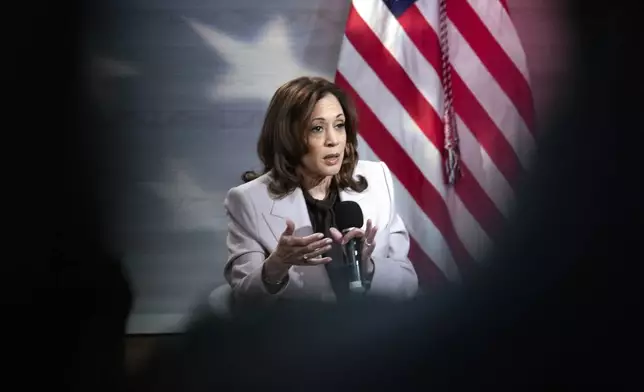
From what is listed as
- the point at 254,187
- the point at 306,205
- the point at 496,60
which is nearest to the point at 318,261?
the point at 306,205

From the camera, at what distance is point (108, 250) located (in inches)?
88.2

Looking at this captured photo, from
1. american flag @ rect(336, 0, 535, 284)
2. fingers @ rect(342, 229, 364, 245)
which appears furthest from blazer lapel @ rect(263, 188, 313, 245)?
american flag @ rect(336, 0, 535, 284)

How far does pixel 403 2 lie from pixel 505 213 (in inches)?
22.8

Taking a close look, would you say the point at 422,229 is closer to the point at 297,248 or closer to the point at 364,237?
the point at 364,237

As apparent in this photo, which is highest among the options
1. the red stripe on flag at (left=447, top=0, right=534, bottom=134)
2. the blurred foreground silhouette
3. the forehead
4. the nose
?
the red stripe on flag at (left=447, top=0, right=534, bottom=134)

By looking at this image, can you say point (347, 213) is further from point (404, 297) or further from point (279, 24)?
point (279, 24)

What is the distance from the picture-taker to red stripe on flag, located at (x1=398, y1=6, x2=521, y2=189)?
234cm

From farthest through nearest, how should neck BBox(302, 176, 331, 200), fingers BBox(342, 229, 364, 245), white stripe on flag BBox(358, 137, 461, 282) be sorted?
1. white stripe on flag BBox(358, 137, 461, 282)
2. neck BBox(302, 176, 331, 200)
3. fingers BBox(342, 229, 364, 245)

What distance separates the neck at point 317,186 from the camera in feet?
7.17

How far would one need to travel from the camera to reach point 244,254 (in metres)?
2.18

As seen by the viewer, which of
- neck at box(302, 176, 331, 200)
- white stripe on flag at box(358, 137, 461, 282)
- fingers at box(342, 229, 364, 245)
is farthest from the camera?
white stripe on flag at box(358, 137, 461, 282)

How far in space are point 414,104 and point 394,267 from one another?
415mm

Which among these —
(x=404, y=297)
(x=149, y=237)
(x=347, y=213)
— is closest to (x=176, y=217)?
(x=149, y=237)

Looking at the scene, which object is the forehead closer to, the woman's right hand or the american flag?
the american flag
